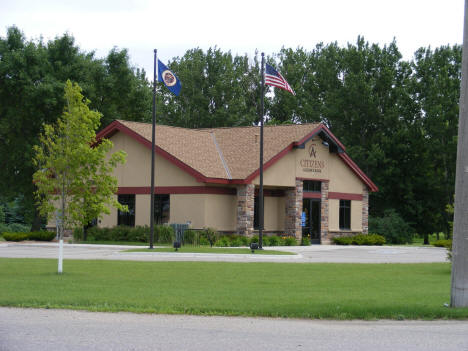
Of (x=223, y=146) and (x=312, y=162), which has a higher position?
(x=223, y=146)

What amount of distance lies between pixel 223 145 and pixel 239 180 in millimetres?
5606

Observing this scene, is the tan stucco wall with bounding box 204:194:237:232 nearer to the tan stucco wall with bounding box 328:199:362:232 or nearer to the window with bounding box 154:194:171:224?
the window with bounding box 154:194:171:224

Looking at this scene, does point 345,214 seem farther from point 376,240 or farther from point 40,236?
point 40,236

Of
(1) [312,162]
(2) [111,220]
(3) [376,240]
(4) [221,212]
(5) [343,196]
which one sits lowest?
(3) [376,240]

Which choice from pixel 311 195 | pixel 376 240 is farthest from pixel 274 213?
pixel 376 240

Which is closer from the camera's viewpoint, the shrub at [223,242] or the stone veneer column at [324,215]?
the shrub at [223,242]

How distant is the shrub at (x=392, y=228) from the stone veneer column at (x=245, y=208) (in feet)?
46.8

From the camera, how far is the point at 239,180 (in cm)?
3531

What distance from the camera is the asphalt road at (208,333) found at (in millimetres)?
8773

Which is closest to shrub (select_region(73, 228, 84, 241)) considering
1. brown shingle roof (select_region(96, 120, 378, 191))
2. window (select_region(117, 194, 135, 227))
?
window (select_region(117, 194, 135, 227))

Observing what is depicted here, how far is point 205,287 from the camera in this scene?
15.5m

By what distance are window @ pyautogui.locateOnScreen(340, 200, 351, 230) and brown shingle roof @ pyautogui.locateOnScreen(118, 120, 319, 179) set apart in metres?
5.70

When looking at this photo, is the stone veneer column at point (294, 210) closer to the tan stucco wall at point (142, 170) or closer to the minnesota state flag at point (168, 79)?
the tan stucco wall at point (142, 170)

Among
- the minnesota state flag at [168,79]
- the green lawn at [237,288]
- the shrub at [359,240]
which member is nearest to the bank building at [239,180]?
the shrub at [359,240]
